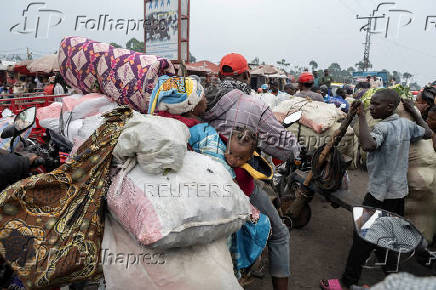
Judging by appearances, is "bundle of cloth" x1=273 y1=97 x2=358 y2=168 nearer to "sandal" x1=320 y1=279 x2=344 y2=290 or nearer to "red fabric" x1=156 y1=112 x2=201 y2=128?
"sandal" x1=320 y1=279 x2=344 y2=290

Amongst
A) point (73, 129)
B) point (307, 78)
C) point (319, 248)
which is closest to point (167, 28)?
point (307, 78)

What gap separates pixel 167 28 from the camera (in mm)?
7871

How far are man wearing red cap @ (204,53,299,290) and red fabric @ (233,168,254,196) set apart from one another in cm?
20

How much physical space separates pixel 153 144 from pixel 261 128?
1004mm

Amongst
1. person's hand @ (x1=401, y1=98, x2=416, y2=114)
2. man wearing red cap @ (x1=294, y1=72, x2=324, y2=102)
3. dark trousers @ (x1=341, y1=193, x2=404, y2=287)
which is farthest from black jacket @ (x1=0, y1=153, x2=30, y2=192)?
man wearing red cap @ (x1=294, y1=72, x2=324, y2=102)

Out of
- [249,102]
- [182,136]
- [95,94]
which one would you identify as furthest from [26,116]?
[249,102]

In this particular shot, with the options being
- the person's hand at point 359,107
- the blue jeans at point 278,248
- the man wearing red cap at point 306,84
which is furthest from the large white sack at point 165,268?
the man wearing red cap at point 306,84

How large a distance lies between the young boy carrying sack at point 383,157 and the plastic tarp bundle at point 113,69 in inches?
70.7

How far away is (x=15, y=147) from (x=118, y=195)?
4.21 ft

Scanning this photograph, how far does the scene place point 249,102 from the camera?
2.14 meters

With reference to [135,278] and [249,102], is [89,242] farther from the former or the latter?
[249,102]

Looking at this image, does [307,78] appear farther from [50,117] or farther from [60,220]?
[60,220]

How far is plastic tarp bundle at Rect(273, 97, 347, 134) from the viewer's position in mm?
3836

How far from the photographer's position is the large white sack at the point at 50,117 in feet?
8.00
